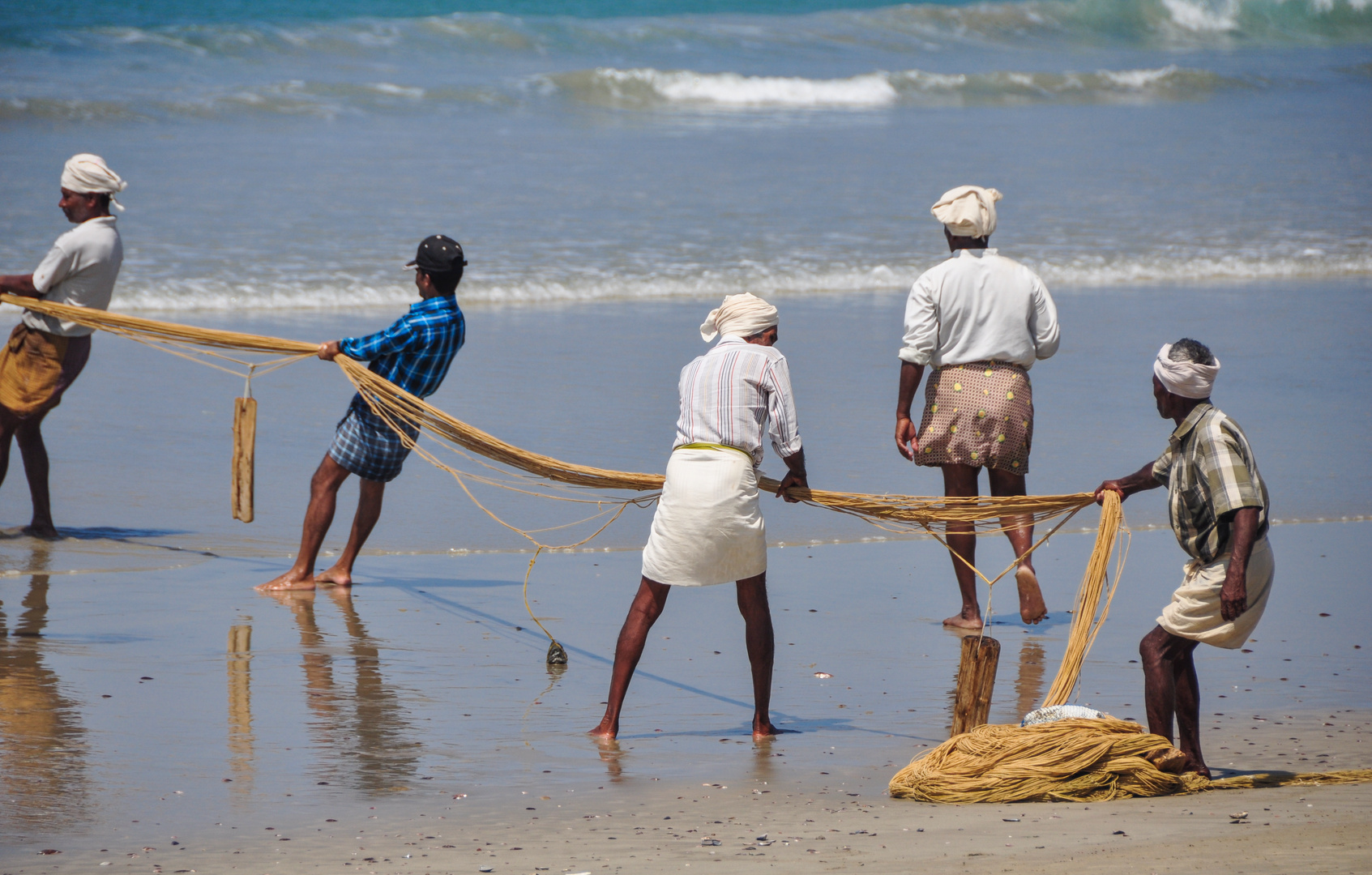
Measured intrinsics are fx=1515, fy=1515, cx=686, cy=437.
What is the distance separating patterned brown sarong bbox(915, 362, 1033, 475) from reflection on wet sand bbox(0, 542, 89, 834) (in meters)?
3.18

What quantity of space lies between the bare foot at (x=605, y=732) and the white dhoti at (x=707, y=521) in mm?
460

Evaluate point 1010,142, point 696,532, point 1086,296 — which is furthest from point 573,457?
point 1010,142

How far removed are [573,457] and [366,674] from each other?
3060mm

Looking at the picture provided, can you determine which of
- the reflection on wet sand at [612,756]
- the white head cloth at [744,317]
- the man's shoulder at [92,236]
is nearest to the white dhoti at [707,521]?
the white head cloth at [744,317]

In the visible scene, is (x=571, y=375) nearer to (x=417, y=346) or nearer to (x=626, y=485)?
(x=417, y=346)

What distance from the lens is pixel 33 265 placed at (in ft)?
46.1

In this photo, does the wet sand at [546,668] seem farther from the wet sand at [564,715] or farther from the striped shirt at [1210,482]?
the striped shirt at [1210,482]

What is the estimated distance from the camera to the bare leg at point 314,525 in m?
6.18

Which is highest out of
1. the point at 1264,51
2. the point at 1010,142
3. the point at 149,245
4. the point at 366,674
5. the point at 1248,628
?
the point at 1264,51

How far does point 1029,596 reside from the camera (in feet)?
18.0

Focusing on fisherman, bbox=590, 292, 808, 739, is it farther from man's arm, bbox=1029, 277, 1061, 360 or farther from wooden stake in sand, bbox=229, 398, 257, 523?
wooden stake in sand, bbox=229, 398, 257, 523

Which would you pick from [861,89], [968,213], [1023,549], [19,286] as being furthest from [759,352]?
[861,89]

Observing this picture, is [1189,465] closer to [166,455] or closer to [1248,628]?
[1248,628]

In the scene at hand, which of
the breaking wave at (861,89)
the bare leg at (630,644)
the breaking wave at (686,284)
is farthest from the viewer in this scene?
the breaking wave at (861,89)
